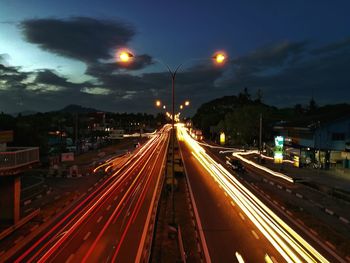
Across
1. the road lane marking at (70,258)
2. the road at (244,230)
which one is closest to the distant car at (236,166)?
the road at (244,230)

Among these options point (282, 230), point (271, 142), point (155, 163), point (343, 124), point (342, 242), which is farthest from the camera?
point (271, 142)

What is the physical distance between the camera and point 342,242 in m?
21.6

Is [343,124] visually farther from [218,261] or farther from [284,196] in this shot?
[218,261]

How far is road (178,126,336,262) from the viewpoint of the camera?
1905 cm

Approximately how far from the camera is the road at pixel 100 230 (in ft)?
64.0

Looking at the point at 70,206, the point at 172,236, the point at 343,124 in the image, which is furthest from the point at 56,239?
the point at 343,124

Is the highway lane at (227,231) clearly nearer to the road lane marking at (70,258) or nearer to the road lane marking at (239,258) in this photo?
the road lane marking at (239,258)

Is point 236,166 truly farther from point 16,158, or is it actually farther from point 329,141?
point 16,158

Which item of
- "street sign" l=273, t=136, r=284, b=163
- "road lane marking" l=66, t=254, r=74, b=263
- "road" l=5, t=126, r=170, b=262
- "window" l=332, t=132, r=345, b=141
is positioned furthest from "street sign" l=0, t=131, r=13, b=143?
"window" l=332, t=132, r=345, b=141

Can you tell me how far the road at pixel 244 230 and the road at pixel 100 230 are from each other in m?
4.05

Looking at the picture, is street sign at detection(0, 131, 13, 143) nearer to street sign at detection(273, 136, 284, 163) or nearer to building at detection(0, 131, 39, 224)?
building at detection(0, 131, 39, 224)

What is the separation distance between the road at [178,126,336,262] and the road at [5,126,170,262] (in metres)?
4.05

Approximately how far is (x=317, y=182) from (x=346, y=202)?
36.1 feet

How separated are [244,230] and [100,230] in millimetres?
8710
